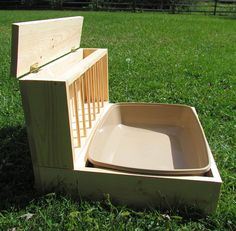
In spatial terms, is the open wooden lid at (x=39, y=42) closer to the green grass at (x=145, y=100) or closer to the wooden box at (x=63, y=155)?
the wooden box at (x=63, y=155)

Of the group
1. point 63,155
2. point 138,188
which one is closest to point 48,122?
point 63,155

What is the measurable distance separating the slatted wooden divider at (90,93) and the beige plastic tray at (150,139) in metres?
0.10

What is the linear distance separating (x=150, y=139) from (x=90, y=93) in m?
0.58

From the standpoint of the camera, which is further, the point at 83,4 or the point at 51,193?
the point at 83,4

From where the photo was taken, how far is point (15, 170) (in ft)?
7.69

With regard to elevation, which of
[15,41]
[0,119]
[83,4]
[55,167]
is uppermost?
[15,41]

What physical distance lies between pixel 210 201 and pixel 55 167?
0.85 m

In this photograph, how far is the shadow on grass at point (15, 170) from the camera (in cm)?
206

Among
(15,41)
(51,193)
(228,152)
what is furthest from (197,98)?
(15,41)

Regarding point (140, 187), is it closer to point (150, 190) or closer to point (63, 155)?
point (150, 190)

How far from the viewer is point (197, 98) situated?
377 centimetres

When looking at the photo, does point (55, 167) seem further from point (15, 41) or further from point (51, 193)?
point (15, 41)

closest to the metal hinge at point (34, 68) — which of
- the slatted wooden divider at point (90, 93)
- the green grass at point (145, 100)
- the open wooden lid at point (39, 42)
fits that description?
the open wooden lid at point (39, 42)

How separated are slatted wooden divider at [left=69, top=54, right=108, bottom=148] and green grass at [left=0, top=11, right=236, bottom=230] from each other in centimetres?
44
